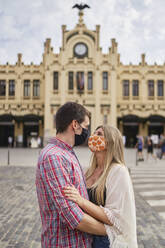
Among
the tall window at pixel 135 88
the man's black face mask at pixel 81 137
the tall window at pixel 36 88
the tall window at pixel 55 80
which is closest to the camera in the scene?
the man's black face mask at pixel 81 137

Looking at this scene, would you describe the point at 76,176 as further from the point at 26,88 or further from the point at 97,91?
the point at 26,88

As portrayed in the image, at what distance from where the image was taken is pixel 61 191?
65.9 inches

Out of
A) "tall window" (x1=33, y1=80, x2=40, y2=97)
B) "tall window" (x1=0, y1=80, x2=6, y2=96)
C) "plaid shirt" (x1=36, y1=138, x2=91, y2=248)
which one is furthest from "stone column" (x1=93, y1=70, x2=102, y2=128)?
"plaid shirt" (x1=36, y1=138, x2=91, y2=248)

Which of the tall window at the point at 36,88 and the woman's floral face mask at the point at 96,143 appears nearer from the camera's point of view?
the woman's floral face mask at the point at 96,143

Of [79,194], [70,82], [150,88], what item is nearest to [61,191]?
[79,194]

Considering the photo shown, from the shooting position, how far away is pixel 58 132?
1.96m

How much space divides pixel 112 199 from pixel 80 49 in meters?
32.2

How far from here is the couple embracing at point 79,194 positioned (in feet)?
5.56

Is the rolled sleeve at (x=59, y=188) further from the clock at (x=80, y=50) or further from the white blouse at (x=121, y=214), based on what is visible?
the clock at (x=80, y=50)

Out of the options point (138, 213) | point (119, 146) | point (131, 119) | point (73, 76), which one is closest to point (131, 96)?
point (131, 119)

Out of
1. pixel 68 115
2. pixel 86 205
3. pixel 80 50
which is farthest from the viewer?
pixel 80 50

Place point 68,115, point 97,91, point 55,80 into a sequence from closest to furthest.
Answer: point 68,115 → point 97,91 → point 55,80

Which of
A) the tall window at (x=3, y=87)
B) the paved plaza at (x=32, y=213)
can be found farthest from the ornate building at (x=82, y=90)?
the paved plaza at (x=32, y=213)

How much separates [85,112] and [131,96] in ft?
107
